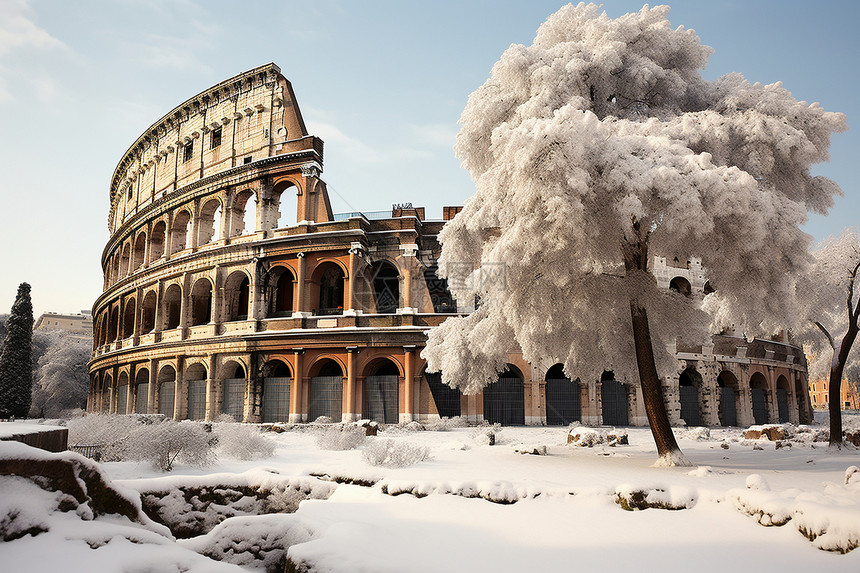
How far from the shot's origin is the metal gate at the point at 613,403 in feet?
80.0

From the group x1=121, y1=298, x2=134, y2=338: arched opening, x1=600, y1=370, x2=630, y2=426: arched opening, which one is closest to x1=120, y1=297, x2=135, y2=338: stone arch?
x1=121, y1=298, x2=134, y2=338: arched opening

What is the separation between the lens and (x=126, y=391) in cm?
3094

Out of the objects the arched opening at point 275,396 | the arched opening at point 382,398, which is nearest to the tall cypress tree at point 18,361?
the arched opening at point 275,396

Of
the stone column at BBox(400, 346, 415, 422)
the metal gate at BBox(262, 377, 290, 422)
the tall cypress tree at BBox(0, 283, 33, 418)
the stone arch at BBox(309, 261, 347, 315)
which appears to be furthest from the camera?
the tall cypress tree at BBox(0, 283, 33, 418)

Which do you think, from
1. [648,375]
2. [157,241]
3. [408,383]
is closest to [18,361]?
[157,241]

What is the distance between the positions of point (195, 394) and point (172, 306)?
607cm

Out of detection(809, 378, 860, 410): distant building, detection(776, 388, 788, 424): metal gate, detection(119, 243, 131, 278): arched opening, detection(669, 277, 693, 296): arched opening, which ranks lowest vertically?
detection(809, 378, 860, 410): distant building

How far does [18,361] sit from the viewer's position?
2989cm

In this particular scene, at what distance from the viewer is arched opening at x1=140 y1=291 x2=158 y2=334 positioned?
30547 millimetres

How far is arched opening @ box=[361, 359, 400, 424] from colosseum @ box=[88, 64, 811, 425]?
6cm

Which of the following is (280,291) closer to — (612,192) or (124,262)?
(124,262)

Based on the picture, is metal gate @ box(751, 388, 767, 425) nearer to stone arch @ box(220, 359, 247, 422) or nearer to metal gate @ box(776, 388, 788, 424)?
metal gate @ box(776, 388, 788, 424)

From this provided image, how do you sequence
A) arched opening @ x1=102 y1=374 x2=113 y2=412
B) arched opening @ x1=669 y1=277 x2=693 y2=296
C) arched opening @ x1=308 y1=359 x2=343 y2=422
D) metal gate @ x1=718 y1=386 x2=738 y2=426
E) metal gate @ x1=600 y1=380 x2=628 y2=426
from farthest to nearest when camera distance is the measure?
arched opening @ x1=102 y1=374 x2=113 y2=412 < metal gate @ x1=718 y1=386 x2=738 y2=426 < arched opening @ x1=669 y1=277 x2=693 y2=296 < metal gate @ x1=600 y1=380 x2=628 y2=426 < arched opening @ x1=308 y1=359 x2=343 y2=422

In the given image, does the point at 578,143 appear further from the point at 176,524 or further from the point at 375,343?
the point at 375,343
